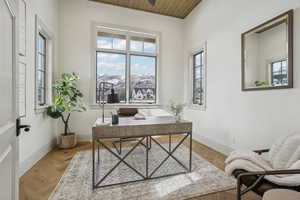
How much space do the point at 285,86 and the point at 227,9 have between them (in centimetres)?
201

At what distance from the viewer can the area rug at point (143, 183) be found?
169 centimetres

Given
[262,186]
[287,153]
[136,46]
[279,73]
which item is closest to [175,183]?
[262,186]

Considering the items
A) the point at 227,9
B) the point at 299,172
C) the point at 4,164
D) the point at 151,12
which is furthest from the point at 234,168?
the point at 151,12

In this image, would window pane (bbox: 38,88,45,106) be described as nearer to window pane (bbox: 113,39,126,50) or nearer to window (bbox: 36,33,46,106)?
window (bbox: 36,33,46,106)

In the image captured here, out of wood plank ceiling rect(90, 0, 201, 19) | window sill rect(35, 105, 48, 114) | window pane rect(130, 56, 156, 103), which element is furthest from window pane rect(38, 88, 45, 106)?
wood plank ceiling rect(90, 0, 201, 19)

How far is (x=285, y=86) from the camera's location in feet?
→ 6.45

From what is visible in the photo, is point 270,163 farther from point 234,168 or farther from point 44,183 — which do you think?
point 44,183

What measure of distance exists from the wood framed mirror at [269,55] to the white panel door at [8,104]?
9.48 feet

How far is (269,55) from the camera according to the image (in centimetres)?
219

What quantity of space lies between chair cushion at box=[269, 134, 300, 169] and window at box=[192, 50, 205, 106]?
220cm

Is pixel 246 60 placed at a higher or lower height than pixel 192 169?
higher

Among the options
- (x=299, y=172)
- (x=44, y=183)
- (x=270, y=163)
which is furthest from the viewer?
(x=44, y=183)

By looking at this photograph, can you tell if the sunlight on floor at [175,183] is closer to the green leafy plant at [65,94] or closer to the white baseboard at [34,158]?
the white baseboard at [34,158]

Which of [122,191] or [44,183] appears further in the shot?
[44,183]
